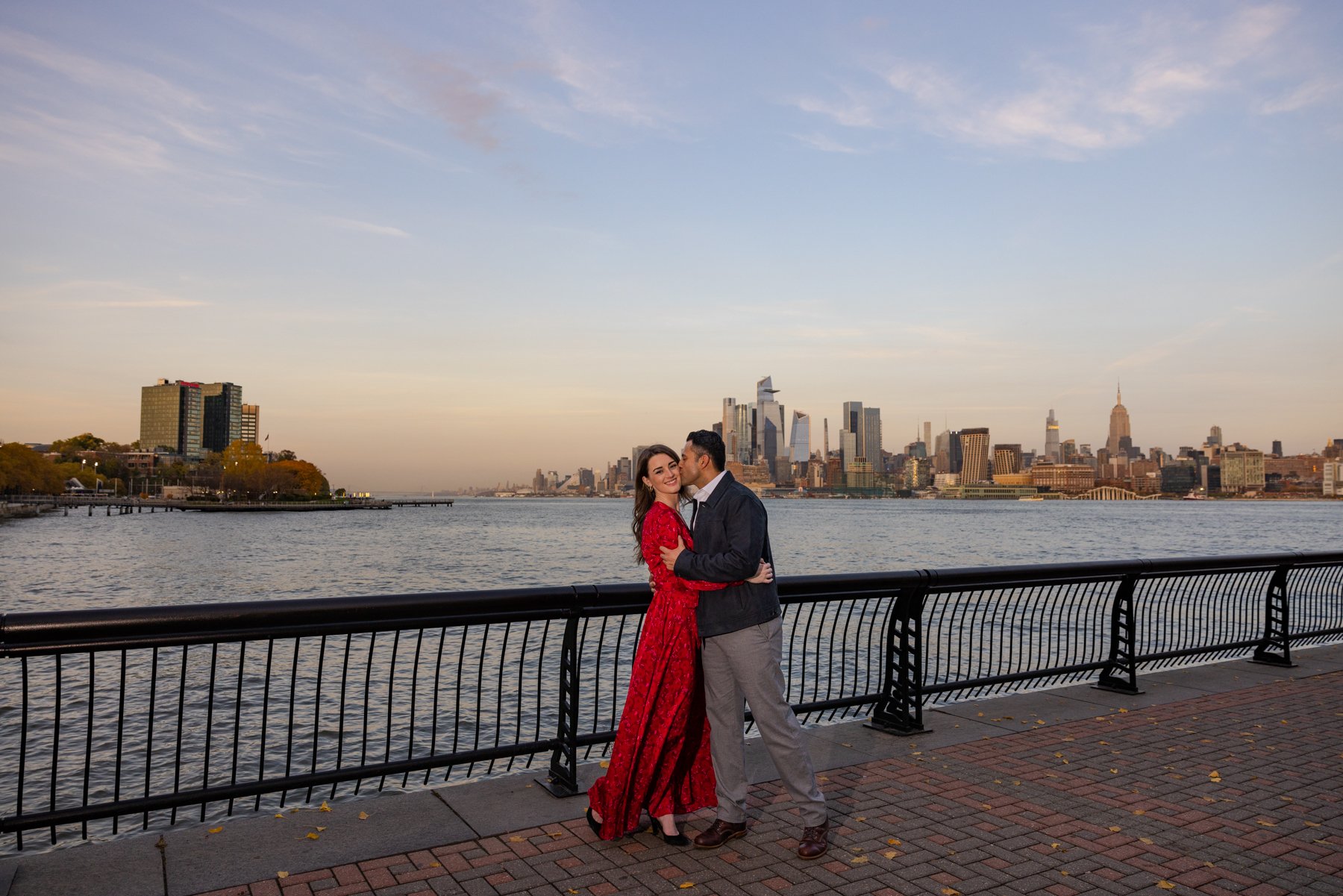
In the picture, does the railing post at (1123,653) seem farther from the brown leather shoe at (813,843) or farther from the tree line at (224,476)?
the tree line at (224,476)

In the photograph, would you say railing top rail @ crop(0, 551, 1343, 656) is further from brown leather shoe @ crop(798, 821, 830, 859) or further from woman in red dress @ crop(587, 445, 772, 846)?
brown leather shoe @ crop(798, 821, 830, 859)

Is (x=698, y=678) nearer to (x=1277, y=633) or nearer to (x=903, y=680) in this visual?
(x=903, y=680)

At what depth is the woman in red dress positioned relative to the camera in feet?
14.9

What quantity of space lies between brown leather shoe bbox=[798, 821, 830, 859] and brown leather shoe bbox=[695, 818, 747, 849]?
13.1 inches

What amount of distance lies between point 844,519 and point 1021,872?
459ft

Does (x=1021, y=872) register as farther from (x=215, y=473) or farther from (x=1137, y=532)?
(x=215, y=473)

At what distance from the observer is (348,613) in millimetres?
4824

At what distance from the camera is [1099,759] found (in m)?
6.23

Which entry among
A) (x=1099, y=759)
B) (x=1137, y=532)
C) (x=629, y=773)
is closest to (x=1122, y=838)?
(x=1099, y=759)

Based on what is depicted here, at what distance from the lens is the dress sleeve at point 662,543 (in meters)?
4.46

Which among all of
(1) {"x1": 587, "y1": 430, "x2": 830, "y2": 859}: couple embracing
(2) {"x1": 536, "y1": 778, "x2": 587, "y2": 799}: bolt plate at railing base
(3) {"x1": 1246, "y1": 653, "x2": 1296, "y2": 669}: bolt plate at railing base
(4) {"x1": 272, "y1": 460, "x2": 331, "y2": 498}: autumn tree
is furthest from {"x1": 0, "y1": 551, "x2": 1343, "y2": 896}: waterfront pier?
(4) {"x1": 272, "y1": 460, "x2": 331, "y2": 498}: autumn tree

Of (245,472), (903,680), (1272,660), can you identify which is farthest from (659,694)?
(245,472)

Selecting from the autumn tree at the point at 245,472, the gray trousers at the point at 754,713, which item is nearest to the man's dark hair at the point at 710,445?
the gray trousers at the point at 754,713

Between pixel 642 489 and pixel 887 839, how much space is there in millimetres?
2254
